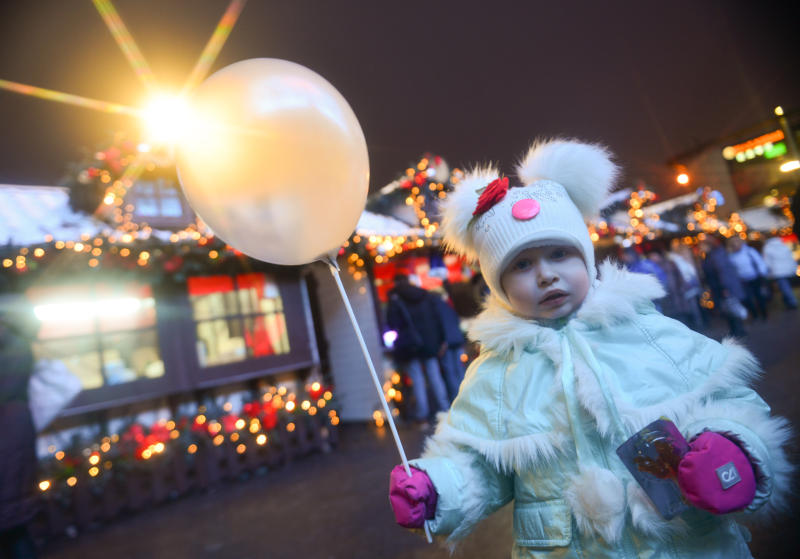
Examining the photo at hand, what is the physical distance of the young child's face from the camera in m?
1.53

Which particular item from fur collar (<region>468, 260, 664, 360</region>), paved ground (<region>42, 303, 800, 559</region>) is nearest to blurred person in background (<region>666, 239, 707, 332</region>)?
paved ground (<region>42, 303, 800, 559</region>)

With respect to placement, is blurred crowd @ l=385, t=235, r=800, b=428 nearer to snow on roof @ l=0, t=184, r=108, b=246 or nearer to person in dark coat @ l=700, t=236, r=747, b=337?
person in dark coat @ l=700, t=236, r=747, b=337

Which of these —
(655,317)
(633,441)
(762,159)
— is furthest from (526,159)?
(762,159)

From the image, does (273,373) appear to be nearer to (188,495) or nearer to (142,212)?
(188,495)

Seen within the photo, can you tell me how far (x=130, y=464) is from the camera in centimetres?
507

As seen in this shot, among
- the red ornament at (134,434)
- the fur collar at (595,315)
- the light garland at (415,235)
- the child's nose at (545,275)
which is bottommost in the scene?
the red ornament at (134,434)

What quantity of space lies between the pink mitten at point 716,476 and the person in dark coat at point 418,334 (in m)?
5.52

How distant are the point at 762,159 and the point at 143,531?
33.3m

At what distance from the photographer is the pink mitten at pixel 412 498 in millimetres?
1295

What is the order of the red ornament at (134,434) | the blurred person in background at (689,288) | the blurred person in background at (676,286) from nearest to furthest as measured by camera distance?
the red ornament at (134,434), the blurred person in background at (676,286), the blurred person in background at (689,288)

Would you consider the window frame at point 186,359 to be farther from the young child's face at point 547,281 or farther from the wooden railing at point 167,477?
the young child's face at point 547,281

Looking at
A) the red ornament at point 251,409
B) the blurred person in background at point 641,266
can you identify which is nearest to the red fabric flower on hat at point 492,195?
the red ornament at point 251,409

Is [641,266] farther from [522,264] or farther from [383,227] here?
[522,264]

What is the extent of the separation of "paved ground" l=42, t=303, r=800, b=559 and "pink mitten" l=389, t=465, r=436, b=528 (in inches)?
75.8
